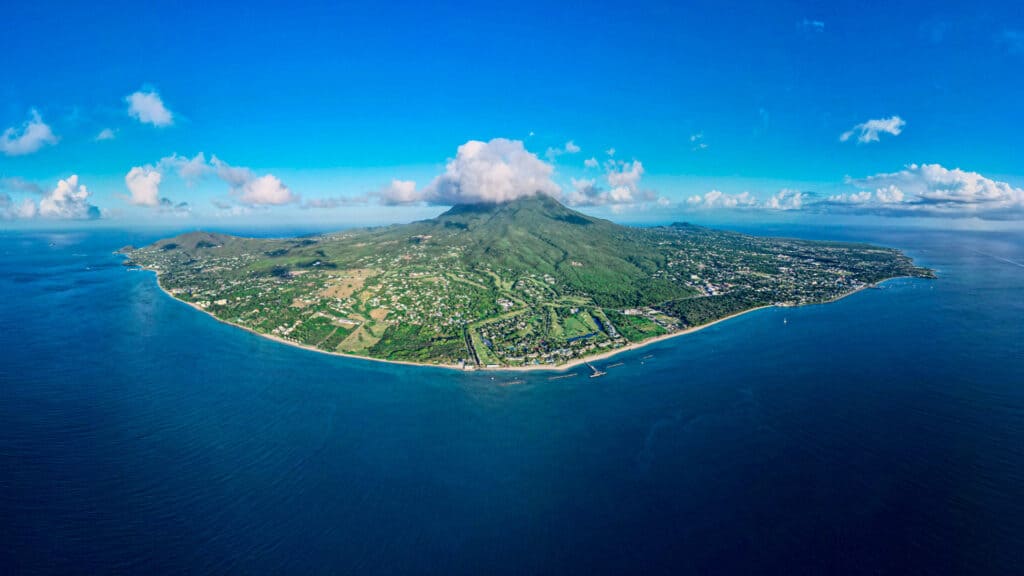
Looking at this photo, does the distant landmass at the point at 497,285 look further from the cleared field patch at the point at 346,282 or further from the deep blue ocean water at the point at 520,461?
the deep blue ocean water at the point at 520,461

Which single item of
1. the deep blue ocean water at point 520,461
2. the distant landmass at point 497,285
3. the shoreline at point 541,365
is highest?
the distant landmass at point 497,285

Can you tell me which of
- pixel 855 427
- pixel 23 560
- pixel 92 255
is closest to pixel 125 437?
pixel 23 560

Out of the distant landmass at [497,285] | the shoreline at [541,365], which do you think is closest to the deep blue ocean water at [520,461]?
the shoreline at [541,365]

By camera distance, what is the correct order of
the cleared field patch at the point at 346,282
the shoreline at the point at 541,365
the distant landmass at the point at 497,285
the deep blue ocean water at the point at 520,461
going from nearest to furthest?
the deep blue ocean water at the point at 520,461 < the shoreline at the point at 541,365 < the distant landmass at the point at 497,285 < the cleared field patch at the point at 346,282

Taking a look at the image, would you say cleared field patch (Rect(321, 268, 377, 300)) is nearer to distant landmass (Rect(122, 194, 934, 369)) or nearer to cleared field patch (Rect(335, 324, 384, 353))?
distant landmass (Rect(122, 194, 934, 369))

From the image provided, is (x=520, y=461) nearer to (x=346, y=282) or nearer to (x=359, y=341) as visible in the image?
(x=359, y=341)

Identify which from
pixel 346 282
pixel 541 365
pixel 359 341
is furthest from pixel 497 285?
pixel 541 365
